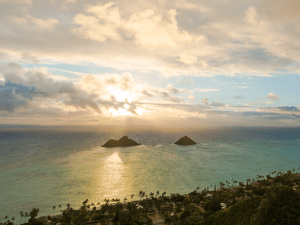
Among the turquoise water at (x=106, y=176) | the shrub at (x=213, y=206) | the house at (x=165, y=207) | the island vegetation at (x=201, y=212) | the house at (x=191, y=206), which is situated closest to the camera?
the island vegetation at (x=201, y=212)

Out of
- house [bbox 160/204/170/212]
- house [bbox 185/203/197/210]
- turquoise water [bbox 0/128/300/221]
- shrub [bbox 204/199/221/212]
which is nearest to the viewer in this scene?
shrub [bbox 204/199/221/212]

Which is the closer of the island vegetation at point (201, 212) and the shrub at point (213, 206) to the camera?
the island vegetation at point (201, 212)

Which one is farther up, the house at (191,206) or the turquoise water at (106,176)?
the house at (191,206)

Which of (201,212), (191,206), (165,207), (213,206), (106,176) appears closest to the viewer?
(201,212)

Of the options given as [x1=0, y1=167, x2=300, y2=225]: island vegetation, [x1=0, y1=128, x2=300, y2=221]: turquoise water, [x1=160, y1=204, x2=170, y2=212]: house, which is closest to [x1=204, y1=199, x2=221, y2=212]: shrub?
[x1=0, y1=167, x2=300, y2=225]: island vegetation

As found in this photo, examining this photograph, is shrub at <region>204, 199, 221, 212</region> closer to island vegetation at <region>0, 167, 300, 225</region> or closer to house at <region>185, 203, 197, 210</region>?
island vegetation at <region>0, 167, 300, 225</region>

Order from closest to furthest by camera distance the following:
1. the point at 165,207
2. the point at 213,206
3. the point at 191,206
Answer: the point at 213,206 → the point at 191,206 → the point at 165,207

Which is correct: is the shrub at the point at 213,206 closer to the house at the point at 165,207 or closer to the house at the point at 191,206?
the house at the point at 191,206

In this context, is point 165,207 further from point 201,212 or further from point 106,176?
point 106,176

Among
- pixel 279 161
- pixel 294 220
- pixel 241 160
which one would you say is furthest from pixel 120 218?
pixel 279 161

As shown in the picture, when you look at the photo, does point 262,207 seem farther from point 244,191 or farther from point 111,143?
point 111,143

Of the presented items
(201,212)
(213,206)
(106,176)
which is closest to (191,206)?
(201,212)

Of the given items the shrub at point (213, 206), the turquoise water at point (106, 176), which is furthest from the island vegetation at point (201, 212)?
the turquoise water at point (106, 176)
